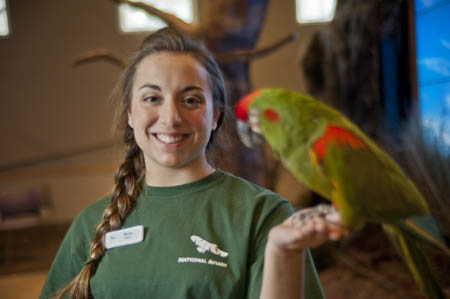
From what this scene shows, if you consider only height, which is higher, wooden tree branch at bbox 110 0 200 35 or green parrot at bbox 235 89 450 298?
wooden tree branch at bbox 110 0 200 35

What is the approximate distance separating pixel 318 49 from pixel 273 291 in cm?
261

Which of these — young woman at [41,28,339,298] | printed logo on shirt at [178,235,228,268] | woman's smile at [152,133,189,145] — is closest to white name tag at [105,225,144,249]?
young woman at [41,28,339,298]

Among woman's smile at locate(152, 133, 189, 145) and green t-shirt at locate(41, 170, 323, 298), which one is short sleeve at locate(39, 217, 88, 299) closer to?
green t-shirt at locate(41, 170, 323, 298)

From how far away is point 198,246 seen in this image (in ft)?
2.74

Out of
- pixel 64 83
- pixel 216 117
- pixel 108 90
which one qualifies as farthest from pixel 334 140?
pixel 64 83

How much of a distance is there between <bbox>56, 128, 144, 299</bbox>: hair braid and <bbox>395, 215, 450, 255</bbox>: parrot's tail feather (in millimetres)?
672

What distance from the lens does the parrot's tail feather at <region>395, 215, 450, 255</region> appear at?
1.37 feet

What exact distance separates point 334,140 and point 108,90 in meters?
5.28

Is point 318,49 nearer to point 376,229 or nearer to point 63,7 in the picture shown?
point 376,229

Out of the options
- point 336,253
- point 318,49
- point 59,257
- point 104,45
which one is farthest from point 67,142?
point 59,257

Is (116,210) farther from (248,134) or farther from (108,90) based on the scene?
(108,90)

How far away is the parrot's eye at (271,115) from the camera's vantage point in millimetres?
451

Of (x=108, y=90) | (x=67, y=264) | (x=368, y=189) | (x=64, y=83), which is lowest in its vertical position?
(x=67, y=264)

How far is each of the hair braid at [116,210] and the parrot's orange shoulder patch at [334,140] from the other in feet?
2.01
